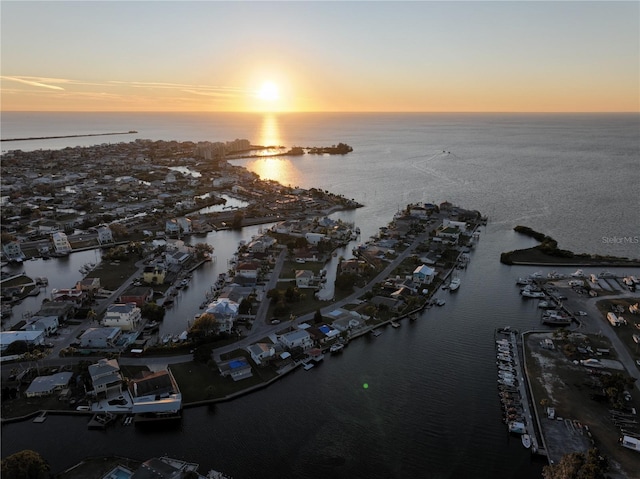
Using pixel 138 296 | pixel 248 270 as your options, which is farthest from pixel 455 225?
pixel 138 296

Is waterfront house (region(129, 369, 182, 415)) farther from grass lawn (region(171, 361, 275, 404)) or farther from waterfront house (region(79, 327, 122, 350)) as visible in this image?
waterfront house (region(79, 327, 122, 350))

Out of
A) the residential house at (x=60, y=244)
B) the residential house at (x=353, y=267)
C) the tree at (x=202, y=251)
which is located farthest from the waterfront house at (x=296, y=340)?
the residential house at (x=60, y=244)

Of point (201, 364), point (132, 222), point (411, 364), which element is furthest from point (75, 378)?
point (132, 222)

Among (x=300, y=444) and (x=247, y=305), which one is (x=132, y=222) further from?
(x=300, y=444)

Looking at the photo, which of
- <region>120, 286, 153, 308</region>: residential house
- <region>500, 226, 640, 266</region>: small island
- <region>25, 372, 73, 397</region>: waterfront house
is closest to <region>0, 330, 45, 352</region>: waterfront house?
<region>25, 372, 73, 397</region>: waterfront house

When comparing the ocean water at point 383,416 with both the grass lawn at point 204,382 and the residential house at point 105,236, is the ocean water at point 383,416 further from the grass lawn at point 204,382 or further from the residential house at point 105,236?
the residential house at point 105,236
